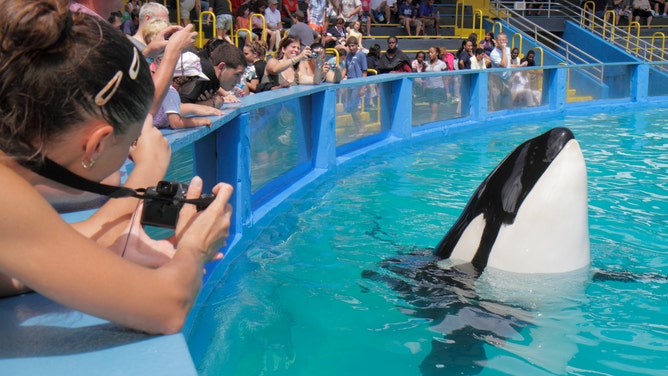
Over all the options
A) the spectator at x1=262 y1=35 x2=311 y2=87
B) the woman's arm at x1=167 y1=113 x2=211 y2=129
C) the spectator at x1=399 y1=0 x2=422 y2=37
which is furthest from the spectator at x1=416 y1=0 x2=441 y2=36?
the woman's arm at x1=167 y1=113 x2=211 y2=129

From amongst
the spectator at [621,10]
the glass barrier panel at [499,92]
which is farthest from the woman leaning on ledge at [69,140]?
the spectator at [621,10]

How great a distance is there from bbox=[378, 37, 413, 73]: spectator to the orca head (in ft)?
31.2

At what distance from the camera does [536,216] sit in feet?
12.7

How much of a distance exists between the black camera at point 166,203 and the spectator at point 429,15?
59.5ft

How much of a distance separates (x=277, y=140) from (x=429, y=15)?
14589 mm

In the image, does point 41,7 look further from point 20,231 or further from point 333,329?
point 333,329

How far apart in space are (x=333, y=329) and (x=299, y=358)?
0.36 m

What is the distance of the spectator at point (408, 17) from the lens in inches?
730

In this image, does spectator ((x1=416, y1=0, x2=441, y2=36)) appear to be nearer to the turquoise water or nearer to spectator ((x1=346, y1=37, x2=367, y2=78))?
spectator ((x1=346, y1=37, x2=367, y2=78))

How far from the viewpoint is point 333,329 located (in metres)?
3.67

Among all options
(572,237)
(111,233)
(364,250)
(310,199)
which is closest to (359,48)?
(310,199)

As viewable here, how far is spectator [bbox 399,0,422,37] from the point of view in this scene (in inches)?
730

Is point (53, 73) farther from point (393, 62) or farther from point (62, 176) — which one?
point (393, 62)

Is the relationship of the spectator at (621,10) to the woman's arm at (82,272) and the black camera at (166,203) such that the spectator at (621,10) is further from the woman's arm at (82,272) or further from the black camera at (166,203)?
the woman's arm at (82,272)
